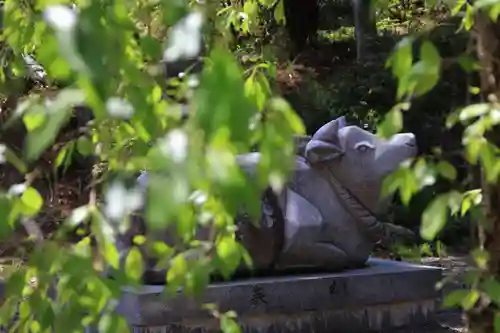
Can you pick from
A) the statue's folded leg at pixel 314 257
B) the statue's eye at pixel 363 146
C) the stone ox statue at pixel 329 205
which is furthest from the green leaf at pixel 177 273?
the statue's eye at pixel 363 146

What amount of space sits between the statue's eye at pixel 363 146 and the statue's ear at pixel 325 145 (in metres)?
0.07

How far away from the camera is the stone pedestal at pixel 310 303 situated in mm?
3654

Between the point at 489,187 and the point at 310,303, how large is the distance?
248cm

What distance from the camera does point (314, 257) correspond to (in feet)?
13.4

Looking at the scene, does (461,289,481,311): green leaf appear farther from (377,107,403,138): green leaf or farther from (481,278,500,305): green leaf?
(377,107,403,138): green leaf

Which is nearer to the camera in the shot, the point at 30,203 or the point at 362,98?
the point at 30,203

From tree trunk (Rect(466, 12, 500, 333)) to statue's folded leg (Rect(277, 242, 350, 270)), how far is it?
2466 mm

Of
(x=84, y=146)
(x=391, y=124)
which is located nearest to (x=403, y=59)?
(x=391, y=124)

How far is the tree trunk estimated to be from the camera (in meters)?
1.52

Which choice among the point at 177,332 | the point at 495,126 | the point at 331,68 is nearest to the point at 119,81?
the point at 495,126

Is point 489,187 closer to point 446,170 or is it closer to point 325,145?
point 446,170

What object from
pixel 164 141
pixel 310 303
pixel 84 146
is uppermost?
pixel 84 146

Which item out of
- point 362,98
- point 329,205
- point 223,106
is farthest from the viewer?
point 362,98

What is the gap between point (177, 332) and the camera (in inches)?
145
